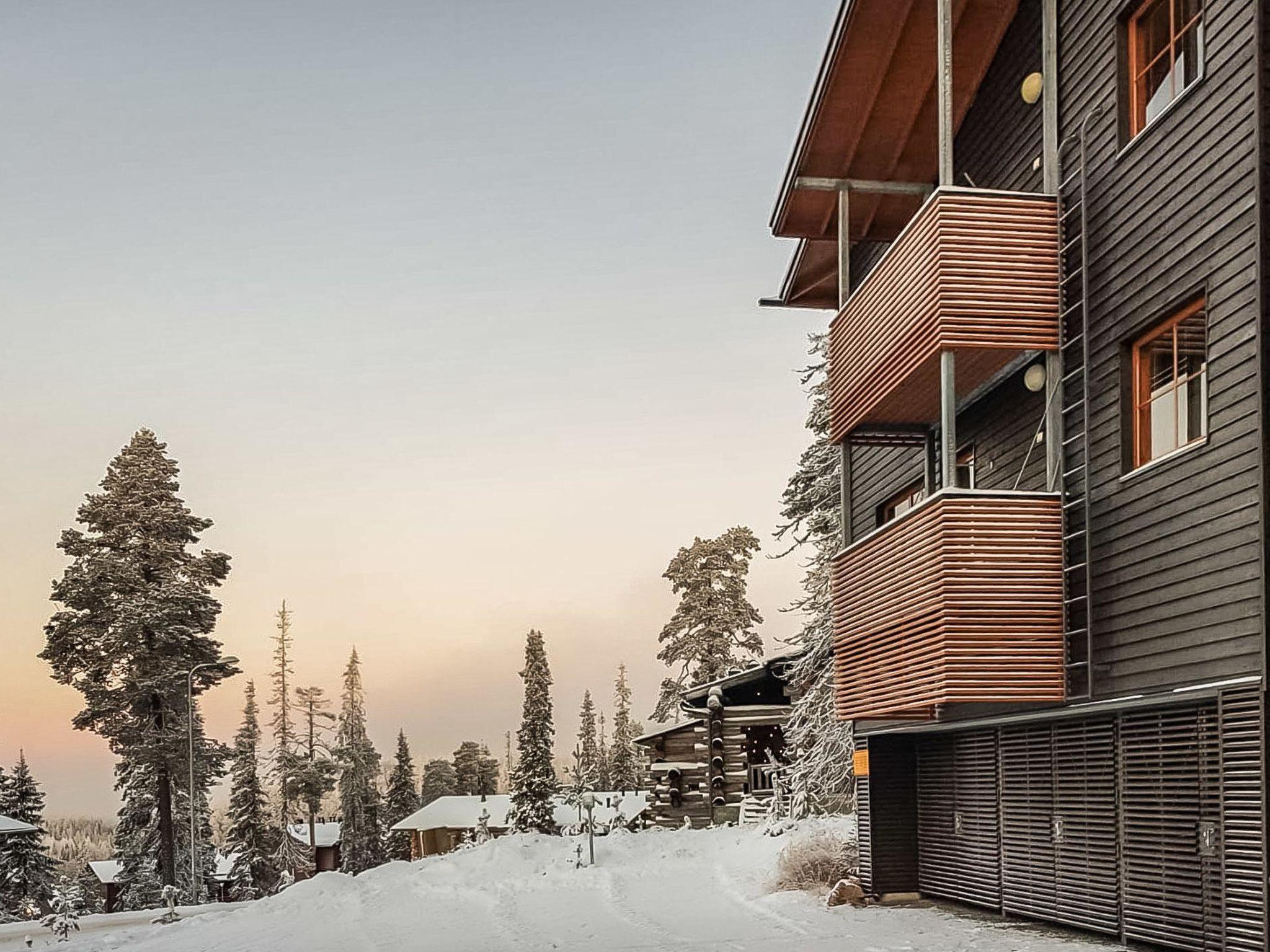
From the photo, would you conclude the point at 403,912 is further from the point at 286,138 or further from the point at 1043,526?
the point at 286,138

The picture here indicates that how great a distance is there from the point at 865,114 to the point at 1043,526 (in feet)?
22.3

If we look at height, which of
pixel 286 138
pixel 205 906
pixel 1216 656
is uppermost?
pixel 286 138

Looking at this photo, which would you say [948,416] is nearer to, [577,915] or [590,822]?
[577,915]

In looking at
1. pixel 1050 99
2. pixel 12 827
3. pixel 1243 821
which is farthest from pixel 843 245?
pixel 12 827

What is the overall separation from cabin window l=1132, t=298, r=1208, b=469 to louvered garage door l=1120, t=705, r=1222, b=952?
96.5 inches

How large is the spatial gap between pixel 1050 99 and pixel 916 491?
690 centimetres

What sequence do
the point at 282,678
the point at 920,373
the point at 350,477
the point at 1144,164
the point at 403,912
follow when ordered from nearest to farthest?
the point at 1144,164 → the point at 920,373 → the point at 403,912 → the point at 350,477 → the point at 282,678

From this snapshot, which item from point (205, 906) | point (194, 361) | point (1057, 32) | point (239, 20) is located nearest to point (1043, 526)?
point (1057, 32)

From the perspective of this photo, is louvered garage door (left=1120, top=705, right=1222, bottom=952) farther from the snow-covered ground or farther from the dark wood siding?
the snow-covered ground

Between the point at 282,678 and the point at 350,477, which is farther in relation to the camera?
the point at 282,678

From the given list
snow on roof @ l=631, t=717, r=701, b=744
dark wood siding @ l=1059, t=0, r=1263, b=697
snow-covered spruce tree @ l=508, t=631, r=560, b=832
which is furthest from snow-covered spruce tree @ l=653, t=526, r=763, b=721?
dark wood siding @ l=1059, t=0, r=1263, b=697

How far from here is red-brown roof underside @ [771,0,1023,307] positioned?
16344 mm

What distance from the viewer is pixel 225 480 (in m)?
34.8

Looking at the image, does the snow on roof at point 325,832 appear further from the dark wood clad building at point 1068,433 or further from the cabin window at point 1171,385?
the cabin window at point 1171,385
